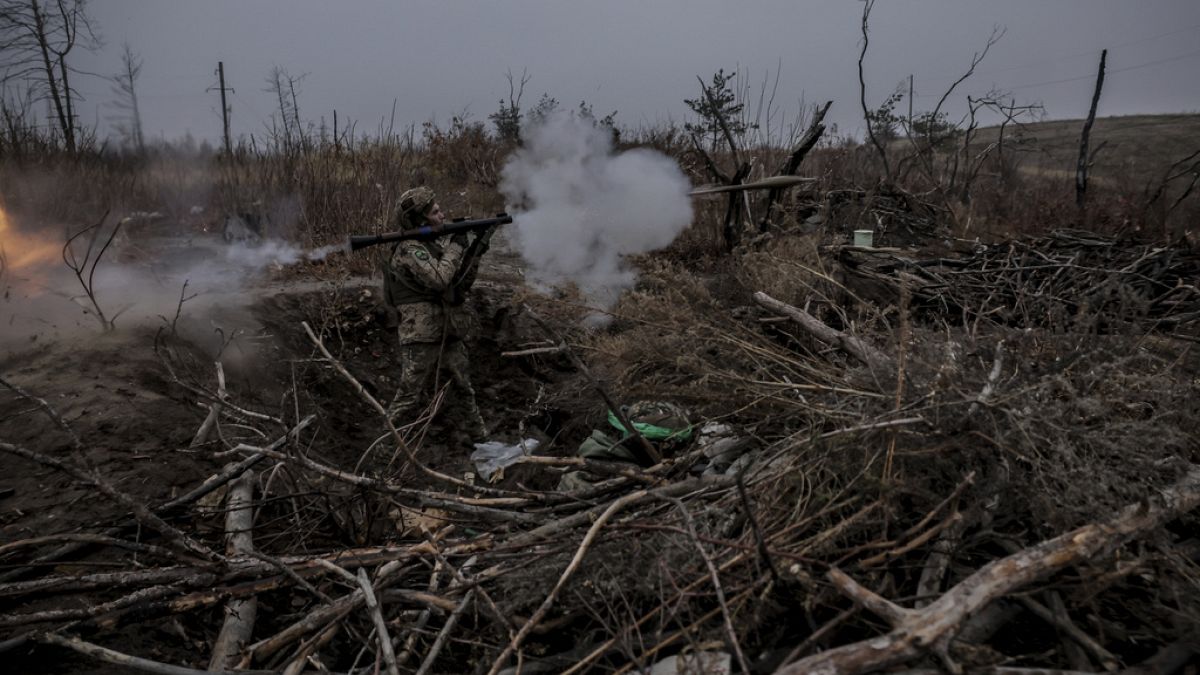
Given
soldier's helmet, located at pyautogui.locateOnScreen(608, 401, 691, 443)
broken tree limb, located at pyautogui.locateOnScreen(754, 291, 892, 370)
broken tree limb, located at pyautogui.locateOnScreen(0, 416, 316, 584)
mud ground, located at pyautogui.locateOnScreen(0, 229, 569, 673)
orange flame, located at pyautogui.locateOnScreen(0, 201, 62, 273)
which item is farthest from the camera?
orange flame, located at pyautogui.locateOnScreen(0, 201, 62, 273)

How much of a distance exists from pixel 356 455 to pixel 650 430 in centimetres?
303

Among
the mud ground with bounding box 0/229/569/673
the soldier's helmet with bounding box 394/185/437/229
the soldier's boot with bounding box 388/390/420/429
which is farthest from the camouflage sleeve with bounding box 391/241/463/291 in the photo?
the mud ground with bounding box 0/229/569/673

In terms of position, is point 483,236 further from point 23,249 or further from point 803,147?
point 23,249

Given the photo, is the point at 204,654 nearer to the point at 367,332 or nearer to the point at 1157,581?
the point at 1157,581

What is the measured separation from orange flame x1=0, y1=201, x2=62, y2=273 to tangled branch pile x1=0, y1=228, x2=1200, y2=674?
5537 millimetres

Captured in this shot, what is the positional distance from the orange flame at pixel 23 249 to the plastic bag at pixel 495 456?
18.1 feet

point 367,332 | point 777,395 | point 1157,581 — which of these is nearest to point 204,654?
point 777,395

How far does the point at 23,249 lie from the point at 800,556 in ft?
28.7

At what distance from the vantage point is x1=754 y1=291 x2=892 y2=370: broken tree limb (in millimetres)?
2751

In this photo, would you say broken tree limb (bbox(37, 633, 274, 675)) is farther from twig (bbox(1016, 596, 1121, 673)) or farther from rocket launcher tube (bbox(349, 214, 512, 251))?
rocket launcher tube (bbox(349, 214, 512, 251))

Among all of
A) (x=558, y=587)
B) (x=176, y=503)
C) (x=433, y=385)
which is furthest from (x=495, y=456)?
(x=558, y=587)

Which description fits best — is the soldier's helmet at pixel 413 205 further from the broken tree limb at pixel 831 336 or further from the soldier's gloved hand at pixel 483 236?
the broken tree limb at pixel 831 336

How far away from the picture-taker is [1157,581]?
6.18 feet

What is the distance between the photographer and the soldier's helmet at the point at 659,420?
10.8 ft
